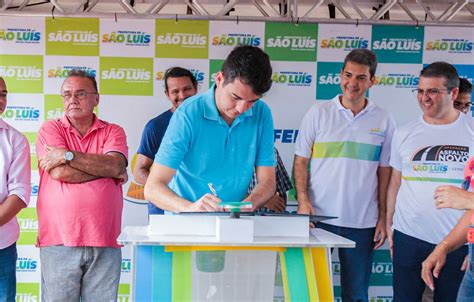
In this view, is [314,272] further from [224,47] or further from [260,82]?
[224,47]

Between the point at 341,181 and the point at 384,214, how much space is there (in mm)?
361

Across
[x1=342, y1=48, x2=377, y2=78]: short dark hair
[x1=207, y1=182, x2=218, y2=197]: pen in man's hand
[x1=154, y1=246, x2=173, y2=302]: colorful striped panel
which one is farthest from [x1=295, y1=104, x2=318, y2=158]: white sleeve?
[x1=154, y1=246, x2=173, y2=302]: colorful striped panel

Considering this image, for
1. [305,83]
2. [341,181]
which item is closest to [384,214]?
[341,181]

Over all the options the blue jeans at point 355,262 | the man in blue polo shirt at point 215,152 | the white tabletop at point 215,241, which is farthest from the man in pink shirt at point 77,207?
the blue jeans at point 355,262

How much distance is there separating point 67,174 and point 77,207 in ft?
0.61

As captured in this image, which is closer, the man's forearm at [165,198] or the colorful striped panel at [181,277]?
the colorful striped panel at [181,277]

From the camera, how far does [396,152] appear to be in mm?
3102

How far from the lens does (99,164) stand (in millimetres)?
2756

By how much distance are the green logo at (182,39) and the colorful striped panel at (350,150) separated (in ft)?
4.10

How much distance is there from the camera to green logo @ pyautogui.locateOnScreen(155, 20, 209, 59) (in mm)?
3883

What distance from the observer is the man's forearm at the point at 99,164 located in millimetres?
2721

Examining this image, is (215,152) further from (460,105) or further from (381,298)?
(381,298)

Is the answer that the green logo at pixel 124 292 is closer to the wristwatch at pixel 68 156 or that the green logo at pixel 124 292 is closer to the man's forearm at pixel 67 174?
the man's forearm at pixel 67 174

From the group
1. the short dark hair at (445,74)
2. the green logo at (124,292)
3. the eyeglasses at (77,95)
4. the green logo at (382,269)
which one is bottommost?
the green logo at (124,292)
